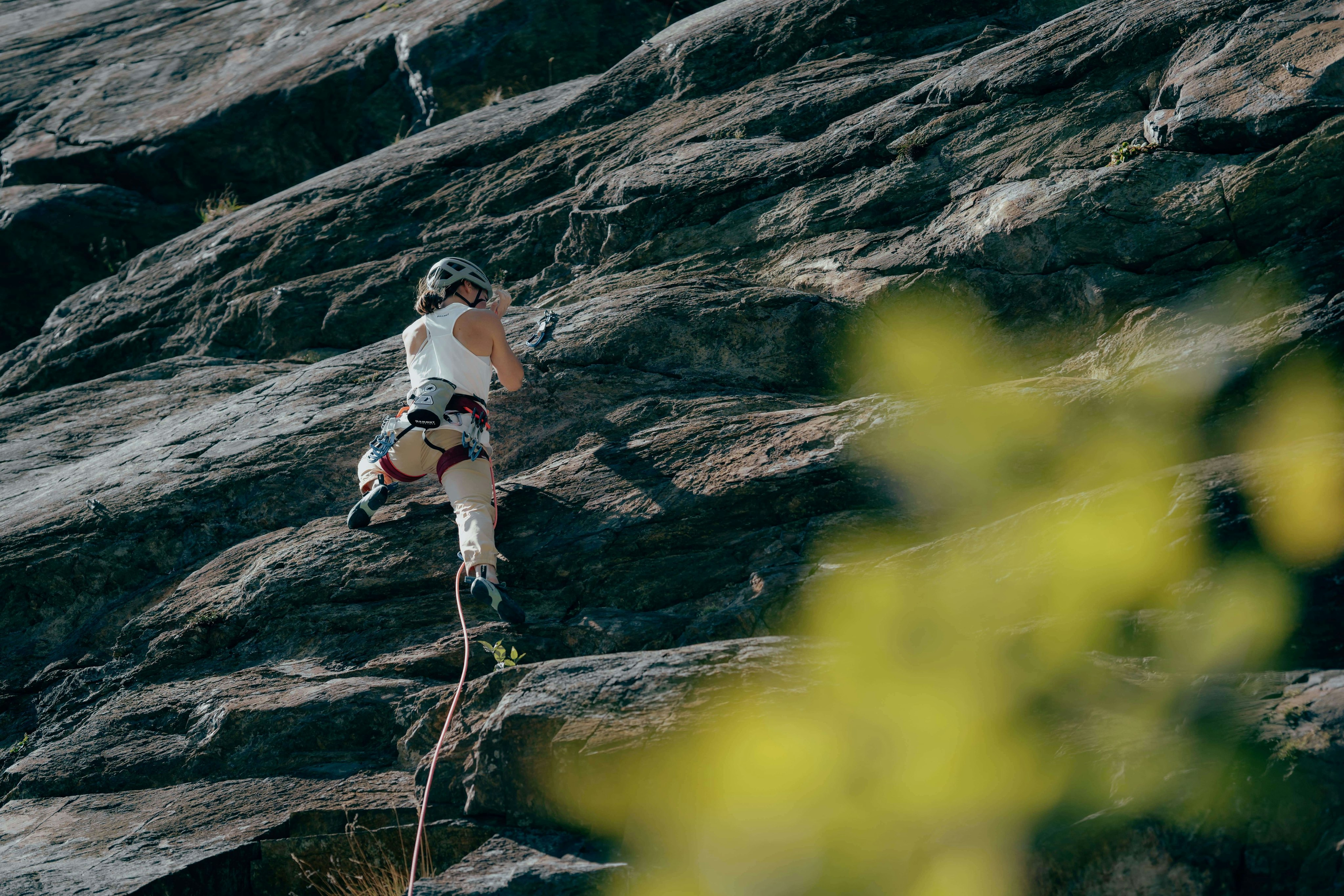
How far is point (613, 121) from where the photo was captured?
14.3 metres

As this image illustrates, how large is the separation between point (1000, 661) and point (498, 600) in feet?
11.2

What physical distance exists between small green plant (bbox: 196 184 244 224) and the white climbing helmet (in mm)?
12020

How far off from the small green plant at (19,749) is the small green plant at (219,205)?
12.8 m

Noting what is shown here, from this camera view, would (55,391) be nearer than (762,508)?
No

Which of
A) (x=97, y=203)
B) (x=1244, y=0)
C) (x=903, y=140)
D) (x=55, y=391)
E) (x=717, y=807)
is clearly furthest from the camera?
(x=97, y=203)

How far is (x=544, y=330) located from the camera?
9094 mm

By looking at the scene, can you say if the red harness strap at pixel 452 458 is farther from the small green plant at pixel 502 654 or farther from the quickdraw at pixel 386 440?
the small green plant at pixel 502 654

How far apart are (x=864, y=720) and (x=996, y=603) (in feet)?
4.43

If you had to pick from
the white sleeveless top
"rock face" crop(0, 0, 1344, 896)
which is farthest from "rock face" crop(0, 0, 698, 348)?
the white sleeveless top

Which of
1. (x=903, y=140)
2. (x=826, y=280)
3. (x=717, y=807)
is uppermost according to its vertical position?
(x=903, y=140)

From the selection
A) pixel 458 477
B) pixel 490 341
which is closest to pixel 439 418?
pixel 458 477

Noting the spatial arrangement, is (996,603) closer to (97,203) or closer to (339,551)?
(339,551)

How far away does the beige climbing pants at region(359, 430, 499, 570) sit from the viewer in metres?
7.16

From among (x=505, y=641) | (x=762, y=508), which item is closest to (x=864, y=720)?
(x=762, y=508)
